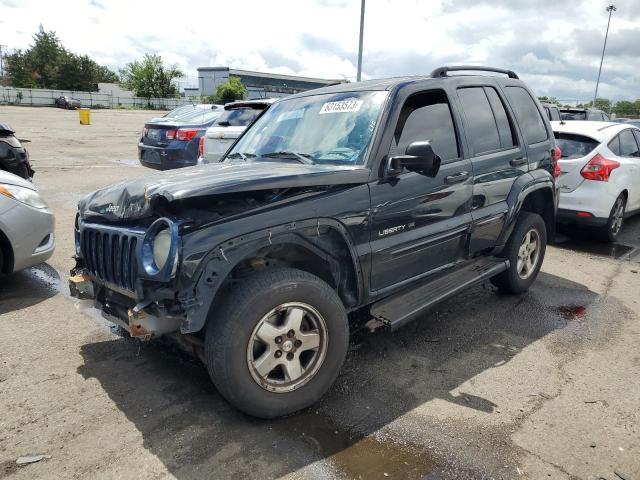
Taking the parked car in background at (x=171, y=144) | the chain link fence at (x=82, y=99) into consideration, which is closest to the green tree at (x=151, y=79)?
the chain link fence at (x=82, y=99)

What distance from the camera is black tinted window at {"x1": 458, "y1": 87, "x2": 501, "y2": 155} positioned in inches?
169

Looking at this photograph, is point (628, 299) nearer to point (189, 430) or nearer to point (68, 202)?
point (189, 430)

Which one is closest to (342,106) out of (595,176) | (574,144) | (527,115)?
(527,115)

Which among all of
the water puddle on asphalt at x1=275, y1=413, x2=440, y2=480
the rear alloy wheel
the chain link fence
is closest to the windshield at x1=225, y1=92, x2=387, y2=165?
the water puddle on asphalt at x1=275, y1=413, x2=440, y2=480

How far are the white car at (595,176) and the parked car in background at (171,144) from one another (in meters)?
6.90

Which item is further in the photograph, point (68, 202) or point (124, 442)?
point (68, 202)

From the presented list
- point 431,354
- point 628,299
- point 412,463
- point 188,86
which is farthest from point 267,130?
point 188,86

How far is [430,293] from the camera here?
3.88m

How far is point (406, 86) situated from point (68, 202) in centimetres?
721

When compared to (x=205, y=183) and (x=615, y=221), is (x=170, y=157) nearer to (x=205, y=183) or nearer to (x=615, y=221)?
(x=615, y=221)

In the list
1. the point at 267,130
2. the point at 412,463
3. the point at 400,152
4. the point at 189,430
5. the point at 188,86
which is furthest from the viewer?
the point at 188,86

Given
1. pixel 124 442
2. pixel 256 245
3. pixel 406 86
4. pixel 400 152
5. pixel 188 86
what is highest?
pixel 188 86

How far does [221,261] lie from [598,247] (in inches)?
249

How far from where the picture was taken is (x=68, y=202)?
29.4 feet
